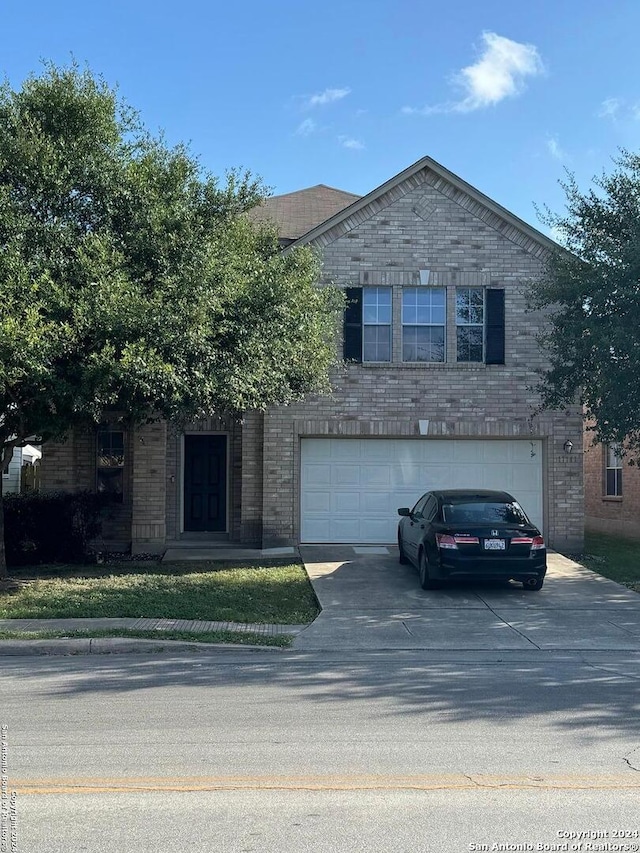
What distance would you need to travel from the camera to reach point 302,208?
20.9m

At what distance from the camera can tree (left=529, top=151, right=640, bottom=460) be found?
40.2 ft

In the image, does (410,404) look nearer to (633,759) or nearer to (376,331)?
(376,331)

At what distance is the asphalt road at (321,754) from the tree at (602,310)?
16.7 feet

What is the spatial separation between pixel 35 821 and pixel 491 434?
43.4 feet

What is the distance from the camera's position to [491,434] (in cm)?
1647

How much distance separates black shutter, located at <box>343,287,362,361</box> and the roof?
8.32ft

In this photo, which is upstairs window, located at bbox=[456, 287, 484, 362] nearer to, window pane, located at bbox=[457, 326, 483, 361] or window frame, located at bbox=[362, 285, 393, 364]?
window pane, located at bbox=[457, 326, 483, 361]

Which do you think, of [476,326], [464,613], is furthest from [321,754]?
[476,326]

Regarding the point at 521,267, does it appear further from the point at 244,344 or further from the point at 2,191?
the point at 2,191

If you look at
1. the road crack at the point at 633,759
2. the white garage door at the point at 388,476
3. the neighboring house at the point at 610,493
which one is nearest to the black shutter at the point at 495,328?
the white garage door at the point at 388,476

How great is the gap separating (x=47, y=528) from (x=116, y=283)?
6.68 meters

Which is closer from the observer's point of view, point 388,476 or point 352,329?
point 352,329

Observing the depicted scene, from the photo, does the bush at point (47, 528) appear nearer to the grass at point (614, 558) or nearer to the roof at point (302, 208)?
the roof at point (302, 208)

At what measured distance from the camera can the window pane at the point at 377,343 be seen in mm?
16594
